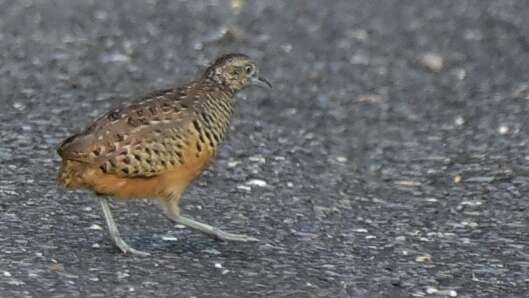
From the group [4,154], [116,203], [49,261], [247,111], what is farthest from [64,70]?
[49,261]

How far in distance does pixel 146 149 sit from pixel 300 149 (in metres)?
2.87

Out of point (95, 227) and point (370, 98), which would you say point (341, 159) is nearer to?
point (370, 98)

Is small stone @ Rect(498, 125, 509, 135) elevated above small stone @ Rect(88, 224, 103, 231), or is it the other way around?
small stone @ Rect(498, 125, 509, 135)

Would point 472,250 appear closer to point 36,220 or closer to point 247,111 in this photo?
point 36,220

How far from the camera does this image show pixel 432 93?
1139cm

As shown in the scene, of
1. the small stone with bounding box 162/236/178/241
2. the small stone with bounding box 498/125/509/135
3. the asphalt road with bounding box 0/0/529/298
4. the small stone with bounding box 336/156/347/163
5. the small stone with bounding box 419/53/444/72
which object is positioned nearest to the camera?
the asphalt road with bounding box 0/0/529/298

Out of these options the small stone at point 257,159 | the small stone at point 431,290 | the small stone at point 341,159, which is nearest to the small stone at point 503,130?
the small stone at point 341,159

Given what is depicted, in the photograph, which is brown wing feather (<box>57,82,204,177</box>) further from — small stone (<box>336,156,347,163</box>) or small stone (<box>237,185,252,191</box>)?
small stone (<box>336,156,347,163</box>)

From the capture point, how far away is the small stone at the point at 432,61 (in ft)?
40.0

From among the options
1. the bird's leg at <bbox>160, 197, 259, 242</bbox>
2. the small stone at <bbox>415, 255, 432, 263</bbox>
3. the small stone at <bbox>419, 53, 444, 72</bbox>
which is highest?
the small stone at <bbox>419, 53, 444, 72</bbox>

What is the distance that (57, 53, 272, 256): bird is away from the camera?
22.6ft

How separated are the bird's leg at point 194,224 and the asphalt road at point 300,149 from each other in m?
0.07

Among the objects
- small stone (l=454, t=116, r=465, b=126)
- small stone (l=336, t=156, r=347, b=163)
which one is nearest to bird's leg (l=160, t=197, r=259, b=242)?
small stone (l=336, t=156, r=347, b=163)

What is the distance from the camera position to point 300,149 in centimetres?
967
